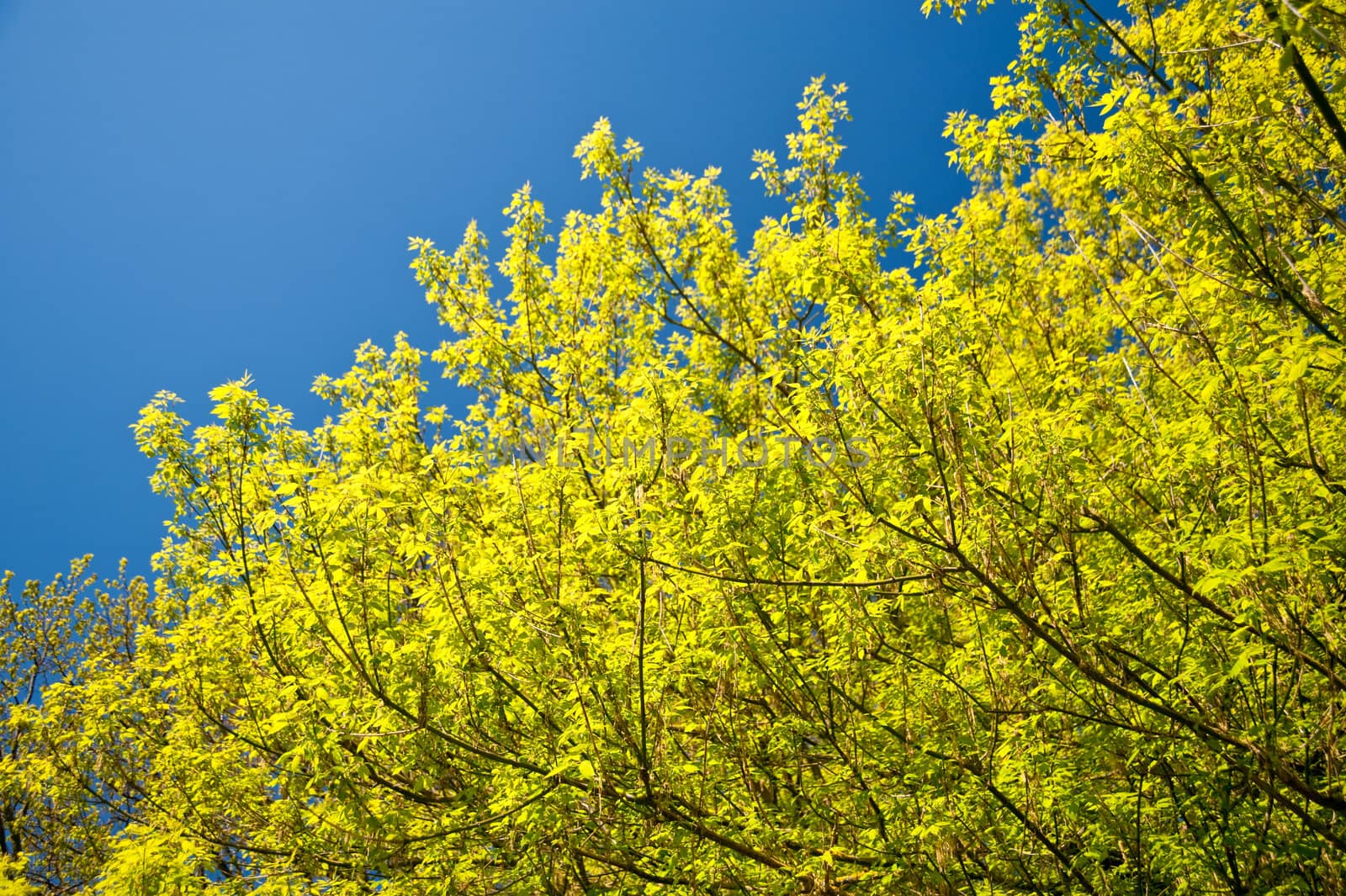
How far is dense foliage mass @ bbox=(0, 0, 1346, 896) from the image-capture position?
3506mm

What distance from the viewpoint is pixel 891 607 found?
474 cm

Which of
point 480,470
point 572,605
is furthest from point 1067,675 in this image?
point 480,470

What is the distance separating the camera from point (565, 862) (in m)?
4.50

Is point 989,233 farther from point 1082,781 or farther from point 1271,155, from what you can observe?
point 1082,781

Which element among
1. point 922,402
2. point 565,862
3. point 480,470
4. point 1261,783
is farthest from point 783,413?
point 480,470

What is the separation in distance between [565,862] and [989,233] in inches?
280

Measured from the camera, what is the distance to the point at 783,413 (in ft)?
13.1

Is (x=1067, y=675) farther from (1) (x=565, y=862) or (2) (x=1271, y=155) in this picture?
(2) (x=1271, y=155)

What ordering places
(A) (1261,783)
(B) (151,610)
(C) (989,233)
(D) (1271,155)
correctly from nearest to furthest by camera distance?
(A) (1261,783)
(D) (1271,155)
(C) (989,233)
(B) (151,610)

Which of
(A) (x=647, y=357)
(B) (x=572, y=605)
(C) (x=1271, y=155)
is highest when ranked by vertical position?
(A) (x=647, y=357)

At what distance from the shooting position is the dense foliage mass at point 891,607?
3506 mm

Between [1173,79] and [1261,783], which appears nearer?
[1261,783]

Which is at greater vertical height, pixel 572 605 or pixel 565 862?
pixel 572 605

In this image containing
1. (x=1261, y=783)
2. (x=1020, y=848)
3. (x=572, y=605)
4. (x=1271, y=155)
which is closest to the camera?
(x=1261, y=783)
